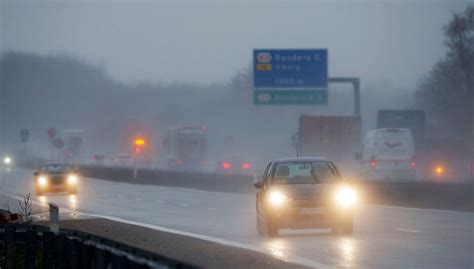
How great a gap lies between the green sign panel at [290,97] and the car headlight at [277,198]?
105ft

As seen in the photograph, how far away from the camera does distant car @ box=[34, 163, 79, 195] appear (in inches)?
1987

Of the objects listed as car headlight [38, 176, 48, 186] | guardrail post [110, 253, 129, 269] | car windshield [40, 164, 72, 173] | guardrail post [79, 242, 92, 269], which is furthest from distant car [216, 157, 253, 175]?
guardrail post [110, 253, 129, 269]

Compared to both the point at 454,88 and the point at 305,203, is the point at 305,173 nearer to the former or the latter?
the point at 305,203

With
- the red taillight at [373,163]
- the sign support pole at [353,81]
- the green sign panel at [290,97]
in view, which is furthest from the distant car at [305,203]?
the sign support pole at [353,81]

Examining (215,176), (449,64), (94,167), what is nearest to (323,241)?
(215,176)

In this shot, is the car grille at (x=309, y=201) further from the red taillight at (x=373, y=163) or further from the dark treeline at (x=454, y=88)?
the dark treeline at (x=454, y=88)

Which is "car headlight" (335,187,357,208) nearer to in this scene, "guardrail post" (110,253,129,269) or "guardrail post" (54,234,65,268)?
"guardrail post" (54,234,65,268)

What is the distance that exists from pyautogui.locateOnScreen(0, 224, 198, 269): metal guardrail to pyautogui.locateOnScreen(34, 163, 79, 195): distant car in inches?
1300

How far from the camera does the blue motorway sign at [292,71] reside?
53719 millimetres

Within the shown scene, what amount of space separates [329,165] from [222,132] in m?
98.5

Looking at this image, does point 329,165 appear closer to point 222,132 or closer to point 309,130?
point 309,130

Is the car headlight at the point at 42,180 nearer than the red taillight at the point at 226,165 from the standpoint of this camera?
Yes

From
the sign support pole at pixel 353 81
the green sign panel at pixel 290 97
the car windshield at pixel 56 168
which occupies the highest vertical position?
the sign support pole at pixel 353 81

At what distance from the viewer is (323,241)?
20922mm
